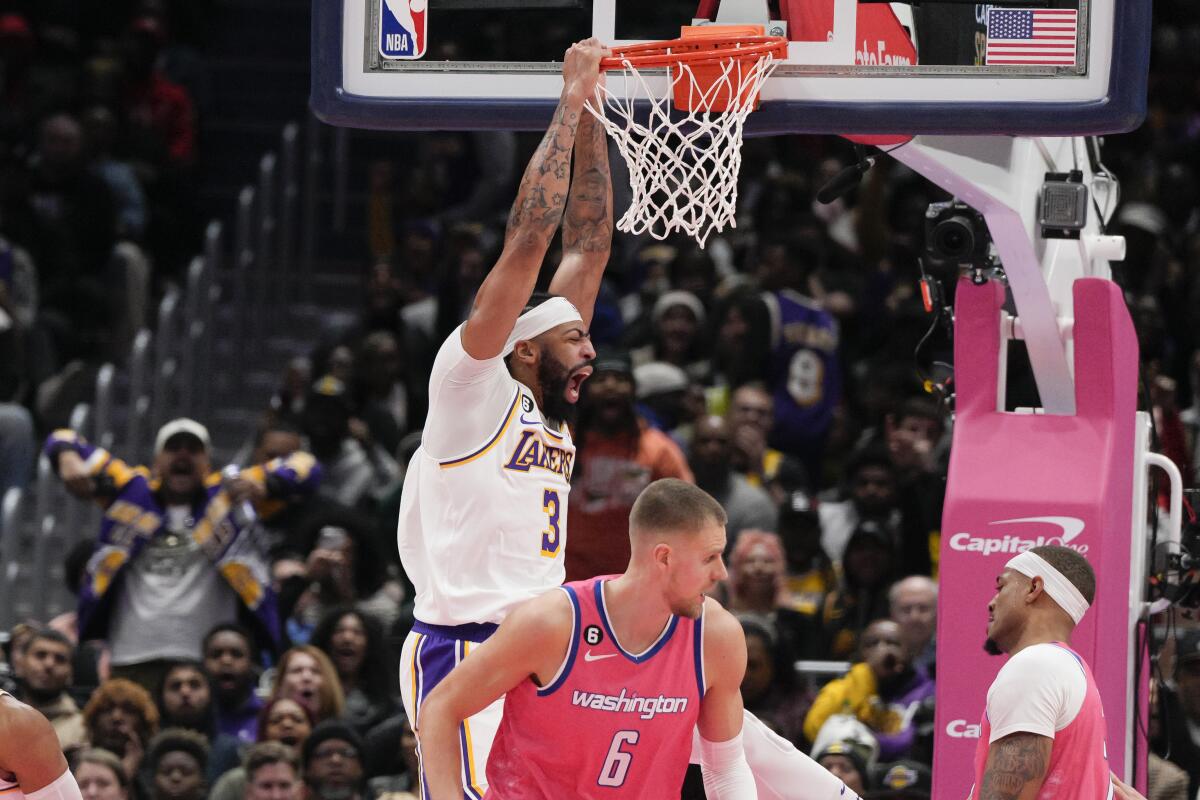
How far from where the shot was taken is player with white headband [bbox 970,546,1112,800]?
6.27 m

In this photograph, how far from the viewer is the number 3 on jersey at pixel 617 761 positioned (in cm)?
614

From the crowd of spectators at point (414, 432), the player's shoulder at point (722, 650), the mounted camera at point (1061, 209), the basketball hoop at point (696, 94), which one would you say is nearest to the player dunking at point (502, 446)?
the basketball hoop at point (696, 94)

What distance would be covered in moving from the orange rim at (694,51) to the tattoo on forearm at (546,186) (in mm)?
284

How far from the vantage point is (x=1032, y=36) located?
6895 mm

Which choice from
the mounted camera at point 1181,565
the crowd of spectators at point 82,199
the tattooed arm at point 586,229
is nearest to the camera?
the tattooed arm at point 586,229

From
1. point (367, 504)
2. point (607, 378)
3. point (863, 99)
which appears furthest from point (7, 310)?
point (863, 99)

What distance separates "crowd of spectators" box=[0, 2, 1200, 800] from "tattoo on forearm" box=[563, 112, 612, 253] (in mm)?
1779

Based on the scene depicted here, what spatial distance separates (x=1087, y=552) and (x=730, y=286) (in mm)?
6230

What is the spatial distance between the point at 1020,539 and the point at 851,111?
6.26 feet

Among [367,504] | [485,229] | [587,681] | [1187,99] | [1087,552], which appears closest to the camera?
[587,681]

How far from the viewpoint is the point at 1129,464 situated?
8.27m

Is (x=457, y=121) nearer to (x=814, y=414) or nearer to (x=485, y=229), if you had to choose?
(x=814, y=414)

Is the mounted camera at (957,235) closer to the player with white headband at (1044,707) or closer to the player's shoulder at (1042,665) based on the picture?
the player with white headband at (1044,707)

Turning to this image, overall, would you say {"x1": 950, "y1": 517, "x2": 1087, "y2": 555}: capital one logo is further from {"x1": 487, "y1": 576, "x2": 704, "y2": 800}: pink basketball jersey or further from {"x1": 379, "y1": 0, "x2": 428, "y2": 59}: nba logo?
{"x1": 379, "y1": 0, "x2": 428, "y2": 59}: nba logo
